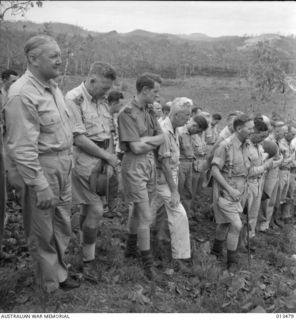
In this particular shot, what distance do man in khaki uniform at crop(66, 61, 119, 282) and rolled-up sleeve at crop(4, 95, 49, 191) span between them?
2.09ft

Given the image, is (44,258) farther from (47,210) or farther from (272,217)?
(272,217)

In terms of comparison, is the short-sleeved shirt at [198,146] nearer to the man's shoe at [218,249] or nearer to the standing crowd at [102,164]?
the standing crowd at [102,164]

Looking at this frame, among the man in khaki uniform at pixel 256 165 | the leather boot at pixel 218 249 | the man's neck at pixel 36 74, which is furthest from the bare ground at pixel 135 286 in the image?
the man's neck at pixel 36 74

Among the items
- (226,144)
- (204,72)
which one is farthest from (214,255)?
(204,72)

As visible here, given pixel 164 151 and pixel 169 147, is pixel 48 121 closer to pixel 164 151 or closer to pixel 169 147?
pixel 164 151

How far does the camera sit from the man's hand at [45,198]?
114 inches

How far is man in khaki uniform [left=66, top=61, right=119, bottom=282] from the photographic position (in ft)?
11.5

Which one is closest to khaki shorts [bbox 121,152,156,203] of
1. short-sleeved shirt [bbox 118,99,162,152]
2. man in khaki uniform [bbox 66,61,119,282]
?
short-sleeved shirt [bbox 118,99,162,152]

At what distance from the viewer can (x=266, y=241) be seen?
612 cm

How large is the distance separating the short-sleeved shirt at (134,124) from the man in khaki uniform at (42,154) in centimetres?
73

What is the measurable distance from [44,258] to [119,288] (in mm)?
881

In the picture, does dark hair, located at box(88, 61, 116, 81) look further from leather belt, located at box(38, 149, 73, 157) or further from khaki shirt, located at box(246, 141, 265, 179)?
khaki shirt, located at box(246, 141, 265, 179)

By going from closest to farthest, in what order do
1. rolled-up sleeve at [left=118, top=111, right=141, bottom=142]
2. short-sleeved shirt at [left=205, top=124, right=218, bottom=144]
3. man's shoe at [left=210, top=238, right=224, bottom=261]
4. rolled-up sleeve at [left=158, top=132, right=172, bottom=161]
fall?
1. rolled-up sleeve at [left=118, top=111, right=141, bottom=142]
2. rolled-up sleeve at [left=158, top=132, right=172, bottom=161]
3. man's shoe at [left=210, top=238, right=224, bottom=261]
4. short-sleeved shirt at [left=205, top=124, right=218, bottom=144]

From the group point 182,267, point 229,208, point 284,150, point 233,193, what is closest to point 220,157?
point 233,193
